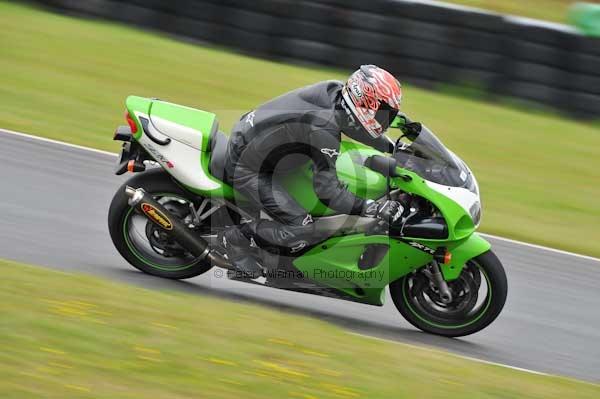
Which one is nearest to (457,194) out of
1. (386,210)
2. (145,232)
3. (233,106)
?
(386,210)

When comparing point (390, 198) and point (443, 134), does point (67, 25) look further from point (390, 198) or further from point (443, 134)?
point (390, 198)

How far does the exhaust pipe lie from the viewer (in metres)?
6.70

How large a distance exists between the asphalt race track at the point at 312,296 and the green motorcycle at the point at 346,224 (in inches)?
9.0

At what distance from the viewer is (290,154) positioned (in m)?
6.46

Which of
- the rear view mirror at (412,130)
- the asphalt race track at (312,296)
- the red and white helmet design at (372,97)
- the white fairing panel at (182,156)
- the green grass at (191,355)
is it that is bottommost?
the asphalt race track at (312,296)

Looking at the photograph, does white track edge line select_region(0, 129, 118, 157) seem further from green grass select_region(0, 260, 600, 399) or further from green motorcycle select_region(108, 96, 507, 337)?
green grass select_region(0, 260, 600, 399)

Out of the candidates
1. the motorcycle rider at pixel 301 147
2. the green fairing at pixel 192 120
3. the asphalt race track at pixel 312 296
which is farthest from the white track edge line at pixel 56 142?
the motorcycle rider at pixel 301 147

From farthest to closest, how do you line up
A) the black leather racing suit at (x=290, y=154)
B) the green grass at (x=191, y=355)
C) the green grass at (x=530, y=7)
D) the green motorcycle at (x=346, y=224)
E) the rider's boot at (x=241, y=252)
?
the green grass at (x=530, y=7)
the rider's boot at (x=241, y=252)
the green motorcycle at (x=346, y=224)
the black leather racing suit at (x=290, y=154)
the green grass at (x=191, y=355)

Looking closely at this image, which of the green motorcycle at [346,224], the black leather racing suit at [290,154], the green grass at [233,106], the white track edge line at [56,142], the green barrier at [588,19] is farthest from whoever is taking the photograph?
the green barrier at [588,19]

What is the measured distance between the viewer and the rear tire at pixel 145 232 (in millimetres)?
6840

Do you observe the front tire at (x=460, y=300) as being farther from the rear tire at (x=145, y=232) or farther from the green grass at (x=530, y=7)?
the green grass at (x=530, y=7)

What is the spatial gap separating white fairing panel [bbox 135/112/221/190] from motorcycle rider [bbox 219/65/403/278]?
0.20 meters

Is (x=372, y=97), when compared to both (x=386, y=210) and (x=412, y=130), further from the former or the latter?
(x=386, y=210)

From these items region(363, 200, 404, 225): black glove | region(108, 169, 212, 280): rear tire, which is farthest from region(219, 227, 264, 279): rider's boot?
region(363, 200, 404, 225): black glove
